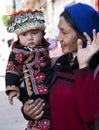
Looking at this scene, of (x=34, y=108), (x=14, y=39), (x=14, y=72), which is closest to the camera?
(x=34, y=108)

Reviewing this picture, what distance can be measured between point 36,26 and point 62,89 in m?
0.76

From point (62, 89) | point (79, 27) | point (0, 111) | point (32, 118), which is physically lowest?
point (0, 111)

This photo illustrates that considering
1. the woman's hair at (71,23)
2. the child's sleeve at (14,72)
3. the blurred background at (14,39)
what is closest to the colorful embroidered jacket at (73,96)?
the woman's hair at (71,23)

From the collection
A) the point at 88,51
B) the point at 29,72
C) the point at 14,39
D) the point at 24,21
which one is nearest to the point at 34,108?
the point at 29,72

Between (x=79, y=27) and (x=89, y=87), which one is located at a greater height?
(x=79, y=27)

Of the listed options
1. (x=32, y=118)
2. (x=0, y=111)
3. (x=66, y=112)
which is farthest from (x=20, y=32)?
(x=0, y=111)

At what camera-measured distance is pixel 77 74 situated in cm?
212

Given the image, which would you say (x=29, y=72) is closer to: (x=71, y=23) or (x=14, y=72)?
(x=14, y=72)

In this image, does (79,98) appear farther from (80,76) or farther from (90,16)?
(90,16)

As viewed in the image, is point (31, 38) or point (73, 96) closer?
point (73, 96)

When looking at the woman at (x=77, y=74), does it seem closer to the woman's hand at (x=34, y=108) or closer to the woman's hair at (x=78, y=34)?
the woman's hair at (x=78, y=34)

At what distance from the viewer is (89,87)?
2078 mm

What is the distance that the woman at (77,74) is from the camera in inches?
82.0

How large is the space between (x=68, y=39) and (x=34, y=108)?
425mm
